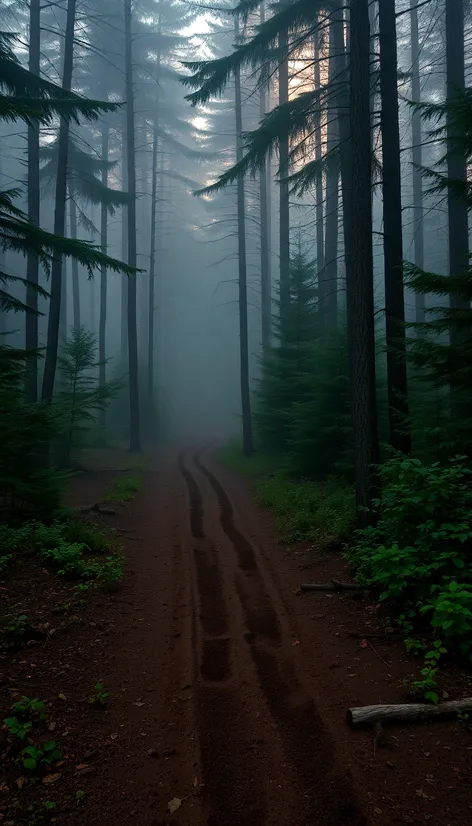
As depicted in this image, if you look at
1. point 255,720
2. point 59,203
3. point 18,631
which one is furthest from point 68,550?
point 59,203

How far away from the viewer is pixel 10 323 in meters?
41.2

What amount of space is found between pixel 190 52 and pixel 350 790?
1433 inches

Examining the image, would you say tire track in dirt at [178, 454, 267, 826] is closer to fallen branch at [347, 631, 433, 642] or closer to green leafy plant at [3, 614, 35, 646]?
fallen branch at [347, 631, 433, 642]

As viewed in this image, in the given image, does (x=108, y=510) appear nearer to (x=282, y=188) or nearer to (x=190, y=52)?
(x=282, y=188)

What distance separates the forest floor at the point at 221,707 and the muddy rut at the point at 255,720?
0.6 inches

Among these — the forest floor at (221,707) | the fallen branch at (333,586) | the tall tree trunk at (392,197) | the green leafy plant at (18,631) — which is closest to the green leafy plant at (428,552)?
the forest floor at (221,707)

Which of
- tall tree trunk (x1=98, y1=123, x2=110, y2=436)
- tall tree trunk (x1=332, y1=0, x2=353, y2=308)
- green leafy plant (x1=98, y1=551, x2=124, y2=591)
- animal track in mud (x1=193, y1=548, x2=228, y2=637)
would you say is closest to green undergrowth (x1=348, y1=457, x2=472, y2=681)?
animal track in mud (x1=193, y1=548, x2=228, y2=637)

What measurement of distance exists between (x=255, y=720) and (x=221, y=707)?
0.38 m

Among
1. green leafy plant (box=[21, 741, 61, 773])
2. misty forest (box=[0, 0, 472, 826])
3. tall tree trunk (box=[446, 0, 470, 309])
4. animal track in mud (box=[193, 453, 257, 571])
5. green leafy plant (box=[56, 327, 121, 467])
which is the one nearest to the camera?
green leafy plant (box=[21, 741, 61, 773])

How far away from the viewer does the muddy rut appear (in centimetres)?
343

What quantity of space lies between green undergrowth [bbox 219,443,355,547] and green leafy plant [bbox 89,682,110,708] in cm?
493

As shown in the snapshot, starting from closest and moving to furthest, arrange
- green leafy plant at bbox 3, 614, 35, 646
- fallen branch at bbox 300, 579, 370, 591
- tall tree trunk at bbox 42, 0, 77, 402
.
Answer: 1. green leafy plant at bbox 3, 614, 35, 646
2. fallen branch at bbox 300, 579, 370, 591
3. tall tree trunk at bbox 42, 0, 77, 402

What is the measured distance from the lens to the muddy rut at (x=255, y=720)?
3.43 metres

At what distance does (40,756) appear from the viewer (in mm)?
3699
